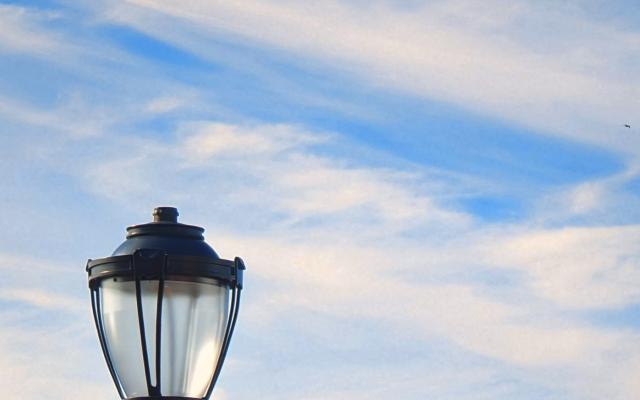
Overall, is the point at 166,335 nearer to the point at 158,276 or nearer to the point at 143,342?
the point at 143,342

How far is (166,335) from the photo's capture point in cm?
784

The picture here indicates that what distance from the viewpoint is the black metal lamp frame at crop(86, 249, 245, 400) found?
7777 mm

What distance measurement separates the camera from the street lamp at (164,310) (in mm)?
7812

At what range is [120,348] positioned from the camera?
7941mm

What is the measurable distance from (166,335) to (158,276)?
1.35 ft

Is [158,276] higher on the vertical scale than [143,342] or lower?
higher

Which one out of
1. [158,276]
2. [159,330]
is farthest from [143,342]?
[158,276]

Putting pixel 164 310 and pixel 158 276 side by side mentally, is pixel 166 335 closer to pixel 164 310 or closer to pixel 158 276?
pixel 164 310

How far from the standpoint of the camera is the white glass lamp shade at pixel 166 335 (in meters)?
7.84

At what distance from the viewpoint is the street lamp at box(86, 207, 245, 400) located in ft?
25.6

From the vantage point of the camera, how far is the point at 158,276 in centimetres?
778

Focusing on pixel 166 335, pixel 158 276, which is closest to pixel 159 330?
pixel 166 335

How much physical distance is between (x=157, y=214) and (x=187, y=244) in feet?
1.31

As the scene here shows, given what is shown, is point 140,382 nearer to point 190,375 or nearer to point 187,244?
point 190,375
